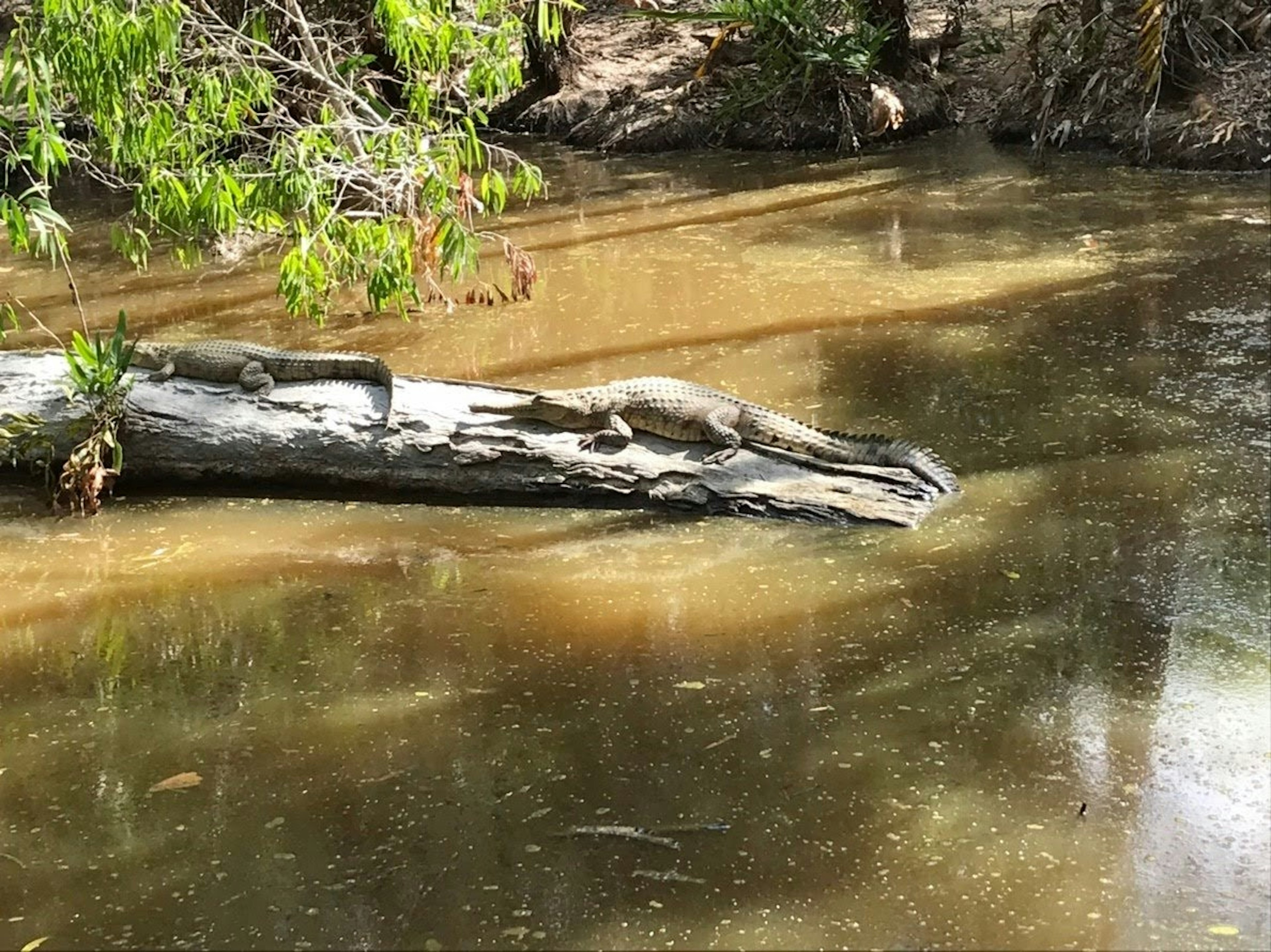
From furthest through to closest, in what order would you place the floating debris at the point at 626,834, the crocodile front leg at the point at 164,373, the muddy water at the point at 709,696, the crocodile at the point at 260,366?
the crocodile front leg at the point at 164,373, the crocodile at the point at 260,366, the floating debris at the point at 626,834, the muddy water at the point at 709,696

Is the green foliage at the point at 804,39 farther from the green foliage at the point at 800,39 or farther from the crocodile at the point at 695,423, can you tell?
the crocodile at the point at 695,423

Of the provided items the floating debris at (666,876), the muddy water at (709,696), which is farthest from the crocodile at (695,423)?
the floating debris at (666,876)

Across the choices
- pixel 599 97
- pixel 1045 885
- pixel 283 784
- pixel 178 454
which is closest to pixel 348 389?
pixel 178 454

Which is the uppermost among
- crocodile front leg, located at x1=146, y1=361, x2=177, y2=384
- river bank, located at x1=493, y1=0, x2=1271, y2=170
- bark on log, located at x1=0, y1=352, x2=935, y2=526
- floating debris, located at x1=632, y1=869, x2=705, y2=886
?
river bank, located at x1=493, y1=0, x2=1271, y2=170

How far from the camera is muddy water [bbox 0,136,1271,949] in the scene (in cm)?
346

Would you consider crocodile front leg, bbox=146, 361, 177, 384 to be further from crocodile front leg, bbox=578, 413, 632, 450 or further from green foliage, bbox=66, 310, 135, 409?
crocodile front leg, bbox=578, 413, 632, 450

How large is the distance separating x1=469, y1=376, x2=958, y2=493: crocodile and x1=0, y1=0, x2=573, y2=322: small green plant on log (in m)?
0.99

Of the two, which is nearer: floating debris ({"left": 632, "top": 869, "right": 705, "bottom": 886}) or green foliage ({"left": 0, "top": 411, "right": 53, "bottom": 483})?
floating debris ({"left": 632, "top": 869, "right": 705, "bottom": 886})

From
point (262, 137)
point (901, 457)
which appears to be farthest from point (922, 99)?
point (901, 457)

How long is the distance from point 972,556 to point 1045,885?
2.00m

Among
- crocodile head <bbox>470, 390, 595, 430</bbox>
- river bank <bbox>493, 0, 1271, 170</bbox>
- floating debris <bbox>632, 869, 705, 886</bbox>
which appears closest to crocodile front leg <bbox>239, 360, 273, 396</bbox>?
crocodile head <bbox>470, 390, 595, 430</bbox>

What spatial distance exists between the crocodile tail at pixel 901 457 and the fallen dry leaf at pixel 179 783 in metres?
3.02

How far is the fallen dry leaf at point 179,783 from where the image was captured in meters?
4.01

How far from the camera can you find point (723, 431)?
5898 millimetres
